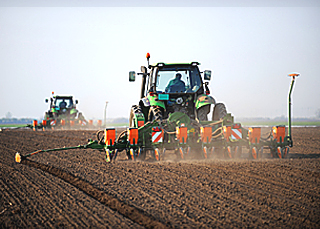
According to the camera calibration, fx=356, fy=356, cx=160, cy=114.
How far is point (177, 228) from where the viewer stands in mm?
3637

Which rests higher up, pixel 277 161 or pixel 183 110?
pixel 183 110

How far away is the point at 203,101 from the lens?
880 cm

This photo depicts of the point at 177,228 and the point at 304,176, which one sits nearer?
the point at 177,228

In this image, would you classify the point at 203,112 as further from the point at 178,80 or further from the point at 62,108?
the point at 62,108

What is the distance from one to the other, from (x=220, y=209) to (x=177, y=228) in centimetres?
80

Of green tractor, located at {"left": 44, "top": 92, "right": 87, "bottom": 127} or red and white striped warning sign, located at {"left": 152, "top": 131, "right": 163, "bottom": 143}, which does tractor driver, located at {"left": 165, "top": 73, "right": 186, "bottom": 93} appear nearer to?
red and white striped warning sign, located at {"left": 152, "top": 131, "right": 163, "bottom": 143}

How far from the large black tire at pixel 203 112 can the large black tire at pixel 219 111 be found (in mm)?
204

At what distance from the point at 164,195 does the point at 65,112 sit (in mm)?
24957

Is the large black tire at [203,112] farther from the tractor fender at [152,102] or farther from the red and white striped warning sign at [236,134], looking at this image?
the red and white striped warning sign at [236,134]

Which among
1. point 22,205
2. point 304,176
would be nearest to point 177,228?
point 22,205

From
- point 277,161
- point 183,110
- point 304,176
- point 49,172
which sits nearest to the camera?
point 304,176

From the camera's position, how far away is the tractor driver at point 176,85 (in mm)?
9286

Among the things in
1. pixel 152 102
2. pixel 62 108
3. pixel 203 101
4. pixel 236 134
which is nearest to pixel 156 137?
pixel 152 102

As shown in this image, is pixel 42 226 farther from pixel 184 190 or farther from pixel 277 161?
pixel 277 161
